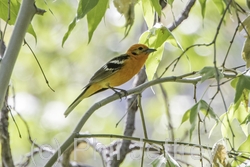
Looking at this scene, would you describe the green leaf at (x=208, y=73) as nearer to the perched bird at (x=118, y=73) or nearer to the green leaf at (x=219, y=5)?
A: the green leaf at (x=219, y=5)

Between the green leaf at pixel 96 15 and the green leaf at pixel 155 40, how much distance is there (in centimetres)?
35

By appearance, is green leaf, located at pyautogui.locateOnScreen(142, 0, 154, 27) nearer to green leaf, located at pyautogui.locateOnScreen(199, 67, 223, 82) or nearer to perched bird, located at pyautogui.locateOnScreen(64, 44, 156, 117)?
green leaf, located at pyautogui.locateOnScreen(199, 67, 223, 82)

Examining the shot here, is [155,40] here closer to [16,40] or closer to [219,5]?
[219,5]

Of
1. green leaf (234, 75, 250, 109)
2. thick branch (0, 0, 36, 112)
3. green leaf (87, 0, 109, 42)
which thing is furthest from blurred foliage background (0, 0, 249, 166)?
thick branch (0, 0, 36, 112)

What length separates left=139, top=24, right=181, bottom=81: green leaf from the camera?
1974 millimetres

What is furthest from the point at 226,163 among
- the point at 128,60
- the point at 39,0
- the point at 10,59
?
the point at 39,0

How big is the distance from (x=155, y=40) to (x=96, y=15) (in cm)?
47

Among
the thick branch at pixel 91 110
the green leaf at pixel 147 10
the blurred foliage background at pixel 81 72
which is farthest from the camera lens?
the blurred foliage background at pixel 81 72

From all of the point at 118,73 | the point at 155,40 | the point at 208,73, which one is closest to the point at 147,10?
the point at 155,40

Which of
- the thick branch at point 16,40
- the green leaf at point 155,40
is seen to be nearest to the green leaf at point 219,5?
the green leaf at point 155,40

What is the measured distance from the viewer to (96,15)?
1.66 meters

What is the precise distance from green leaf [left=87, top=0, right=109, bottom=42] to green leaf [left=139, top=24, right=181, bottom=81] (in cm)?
35

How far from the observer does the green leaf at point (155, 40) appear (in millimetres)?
1974

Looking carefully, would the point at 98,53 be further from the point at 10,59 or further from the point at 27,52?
the point at 10,59
